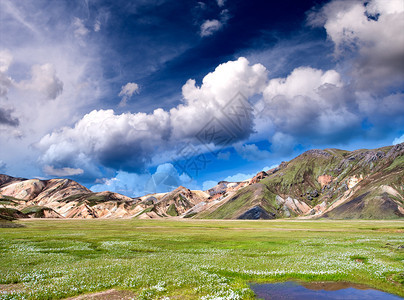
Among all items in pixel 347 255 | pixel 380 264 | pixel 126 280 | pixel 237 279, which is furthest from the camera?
pixel 347 255

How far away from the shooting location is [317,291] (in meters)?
19.7

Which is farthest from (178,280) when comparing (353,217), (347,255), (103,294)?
(353,217)

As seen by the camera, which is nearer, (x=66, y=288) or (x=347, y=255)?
(x=66, y=288)

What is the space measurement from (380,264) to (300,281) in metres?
11.8

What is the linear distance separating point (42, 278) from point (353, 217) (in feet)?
734

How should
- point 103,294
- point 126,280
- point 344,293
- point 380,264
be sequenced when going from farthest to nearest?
point 380,264
point 126,280
point 344,293
point 103,294

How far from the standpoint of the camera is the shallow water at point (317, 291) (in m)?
18.3

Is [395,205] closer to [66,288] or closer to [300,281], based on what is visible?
[300,281]

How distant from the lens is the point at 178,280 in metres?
20.7

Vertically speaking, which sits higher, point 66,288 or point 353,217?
point 66,288

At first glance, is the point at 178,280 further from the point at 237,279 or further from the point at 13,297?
the point at 13,297

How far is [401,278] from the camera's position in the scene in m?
21.9

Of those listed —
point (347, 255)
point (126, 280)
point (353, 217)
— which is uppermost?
point (126, 280)

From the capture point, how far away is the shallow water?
18266 millimetres
